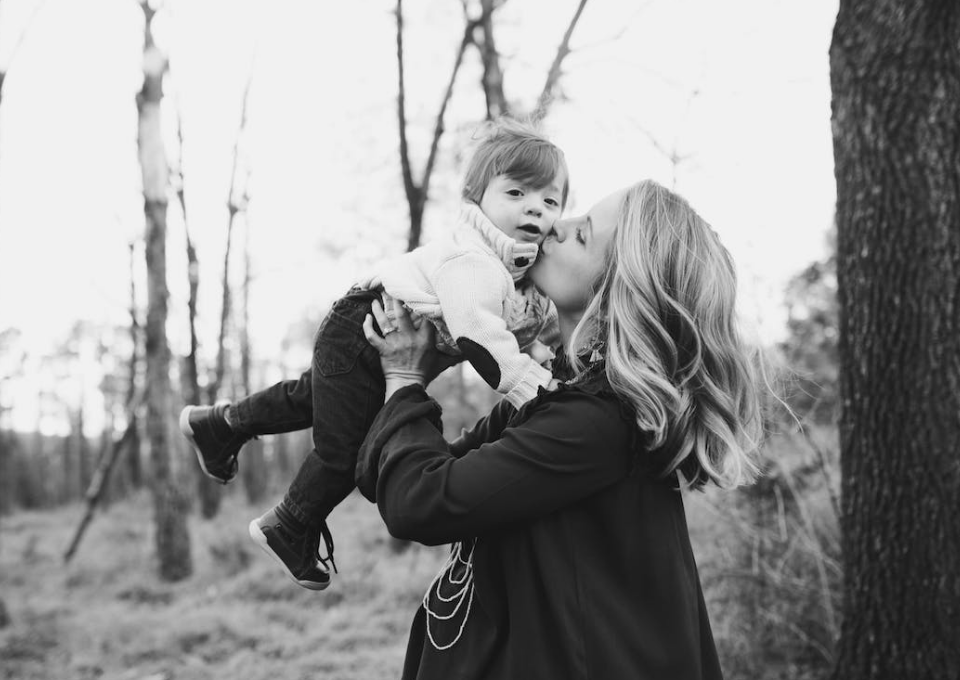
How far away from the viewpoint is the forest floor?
6004 mm

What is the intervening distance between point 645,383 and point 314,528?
1.24 meters

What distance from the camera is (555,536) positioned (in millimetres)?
1676

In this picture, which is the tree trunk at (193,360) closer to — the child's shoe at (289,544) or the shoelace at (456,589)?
the child's shoe at (289,544)

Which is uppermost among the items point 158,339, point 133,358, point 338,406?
point 133,358

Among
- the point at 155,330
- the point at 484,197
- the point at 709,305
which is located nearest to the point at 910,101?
the point at 484,197

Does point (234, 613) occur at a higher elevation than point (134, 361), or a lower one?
lower

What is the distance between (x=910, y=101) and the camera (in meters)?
3.48

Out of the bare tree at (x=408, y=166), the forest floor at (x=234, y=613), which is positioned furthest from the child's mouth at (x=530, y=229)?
the bare tree at (x=408, y=166)

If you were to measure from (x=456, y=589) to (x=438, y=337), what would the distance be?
703 mm

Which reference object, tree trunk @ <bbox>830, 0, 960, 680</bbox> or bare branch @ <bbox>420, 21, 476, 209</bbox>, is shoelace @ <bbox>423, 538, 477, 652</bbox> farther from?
bare branch @ <bbox>420, 21, 476, 209</bbox>

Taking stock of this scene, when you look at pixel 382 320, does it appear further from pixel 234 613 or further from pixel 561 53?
pixel 561 53

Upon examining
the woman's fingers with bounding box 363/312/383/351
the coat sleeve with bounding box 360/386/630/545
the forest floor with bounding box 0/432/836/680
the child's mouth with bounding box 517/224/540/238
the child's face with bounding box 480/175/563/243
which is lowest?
the forest floor with bounding box 0/432/836/680

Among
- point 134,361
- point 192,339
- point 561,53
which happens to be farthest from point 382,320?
point 134,361

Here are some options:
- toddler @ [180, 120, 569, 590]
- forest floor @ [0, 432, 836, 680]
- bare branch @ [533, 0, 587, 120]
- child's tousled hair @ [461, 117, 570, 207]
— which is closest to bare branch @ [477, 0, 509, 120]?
bare branch @ [533, 0, 587, 120]
